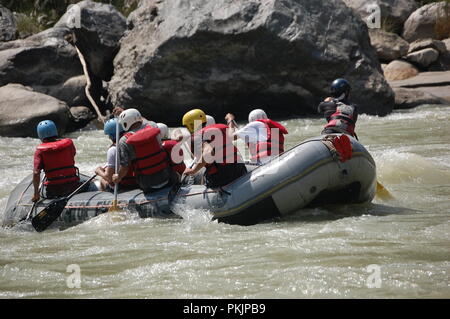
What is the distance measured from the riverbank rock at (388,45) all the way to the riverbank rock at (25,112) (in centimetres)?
886

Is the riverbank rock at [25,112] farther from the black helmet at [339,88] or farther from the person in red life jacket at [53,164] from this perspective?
the black helmet at [339,88]

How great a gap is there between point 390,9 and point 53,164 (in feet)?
47.7

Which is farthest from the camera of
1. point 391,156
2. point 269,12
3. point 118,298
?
point 269,12

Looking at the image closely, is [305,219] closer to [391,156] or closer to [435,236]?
[435,236]

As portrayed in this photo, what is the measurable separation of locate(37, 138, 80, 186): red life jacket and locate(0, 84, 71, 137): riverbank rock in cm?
572

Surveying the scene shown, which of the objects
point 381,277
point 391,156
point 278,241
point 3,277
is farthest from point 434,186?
point 3,277

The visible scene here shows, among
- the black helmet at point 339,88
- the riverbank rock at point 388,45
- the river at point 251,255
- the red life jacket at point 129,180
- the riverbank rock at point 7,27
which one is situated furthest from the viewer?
the riverbank rock at point 388,45

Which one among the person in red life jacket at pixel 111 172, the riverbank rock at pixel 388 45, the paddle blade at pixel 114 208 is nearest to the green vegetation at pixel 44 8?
the riverbank rock at pixel 388 45

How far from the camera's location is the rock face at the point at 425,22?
63.8 feet

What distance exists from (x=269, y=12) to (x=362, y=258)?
29.6 ft

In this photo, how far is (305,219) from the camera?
679 cm

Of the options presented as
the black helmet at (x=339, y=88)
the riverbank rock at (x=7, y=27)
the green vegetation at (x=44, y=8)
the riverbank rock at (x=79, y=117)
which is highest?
the green vegetation at (x=44, y=8)

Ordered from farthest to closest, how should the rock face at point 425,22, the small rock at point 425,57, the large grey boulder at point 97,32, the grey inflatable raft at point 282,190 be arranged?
1. the rock face at point 425,22
2. the small rock at point 425,57
3. the large grey boulder at point 97,32
4. the grey inflatable raft at point 282,190

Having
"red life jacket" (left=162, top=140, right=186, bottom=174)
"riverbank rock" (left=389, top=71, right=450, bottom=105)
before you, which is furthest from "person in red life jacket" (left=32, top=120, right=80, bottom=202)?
"riverbank rock" (left=389, top=71, right=450, bottom=105)
